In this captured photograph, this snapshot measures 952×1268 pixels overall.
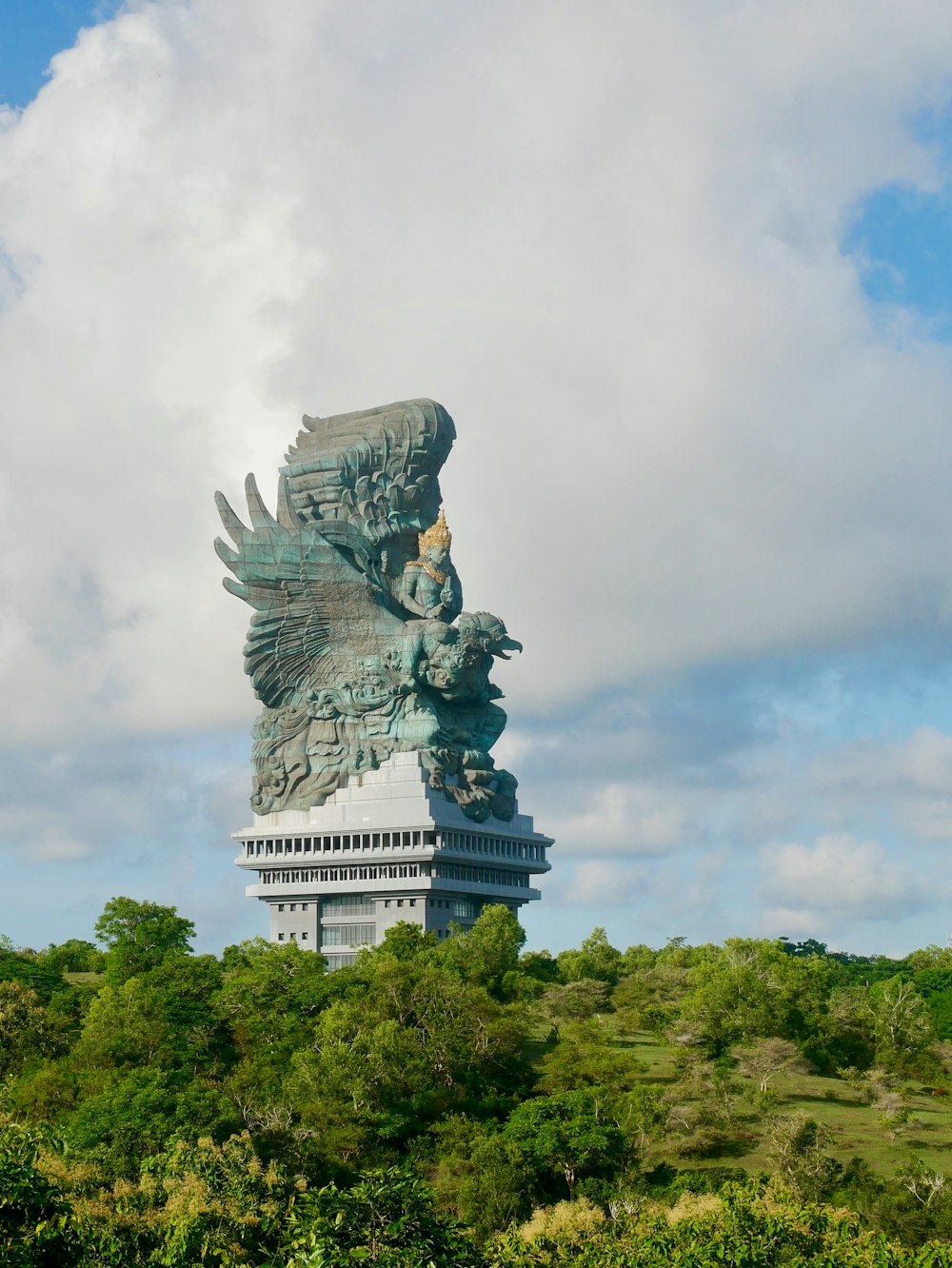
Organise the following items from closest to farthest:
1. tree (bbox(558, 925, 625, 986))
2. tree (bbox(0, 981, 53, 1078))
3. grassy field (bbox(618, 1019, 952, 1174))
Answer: grassy field (bbox(618, 1019, 952, 1174)) < tree (bbox(0, 981, 53, 1078)) < tree (bbox(558, 925, 625, 986))

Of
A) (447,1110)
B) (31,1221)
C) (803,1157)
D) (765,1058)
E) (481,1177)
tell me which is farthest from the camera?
(765,1058)

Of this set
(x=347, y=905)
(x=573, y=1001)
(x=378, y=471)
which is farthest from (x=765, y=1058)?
(x=378, y=471)

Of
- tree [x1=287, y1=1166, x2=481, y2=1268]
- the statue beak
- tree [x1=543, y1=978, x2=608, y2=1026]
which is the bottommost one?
tree [x1=287, y1=1166, x2=481, y2=1268]

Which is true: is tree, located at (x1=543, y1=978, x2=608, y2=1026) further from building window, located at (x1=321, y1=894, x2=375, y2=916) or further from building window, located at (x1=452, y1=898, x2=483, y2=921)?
building window, located at (x1=321, y1=894, x2=375, y2=916)

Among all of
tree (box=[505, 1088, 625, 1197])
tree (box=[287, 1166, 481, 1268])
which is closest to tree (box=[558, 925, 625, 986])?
tree (box=[505, 1088, 625, 1197])

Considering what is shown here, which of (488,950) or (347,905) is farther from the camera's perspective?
(347,905)

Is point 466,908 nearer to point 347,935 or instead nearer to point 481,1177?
point 347,935

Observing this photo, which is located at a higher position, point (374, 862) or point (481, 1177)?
point (374, 862)
